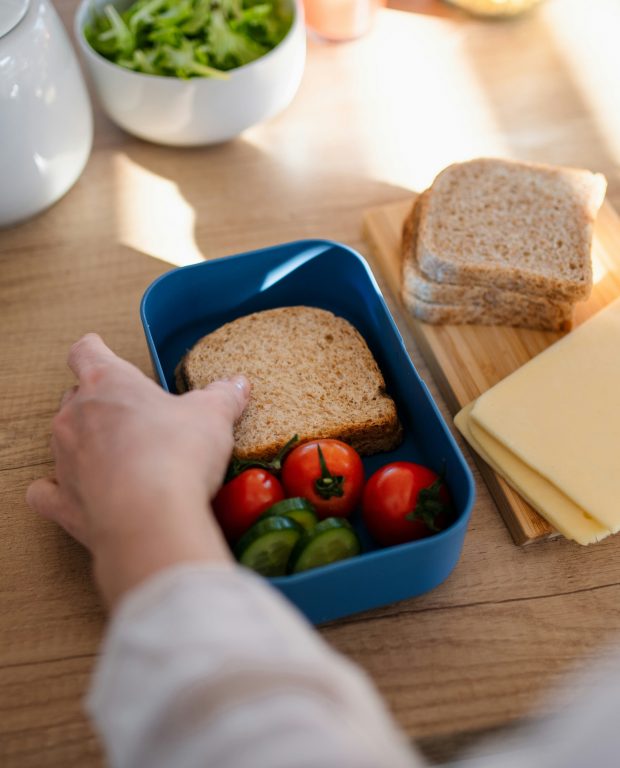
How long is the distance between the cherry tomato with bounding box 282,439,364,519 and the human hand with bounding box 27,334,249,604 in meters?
0.11

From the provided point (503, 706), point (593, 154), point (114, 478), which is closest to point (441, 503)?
point (503, 706)

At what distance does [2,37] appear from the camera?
1340 mm

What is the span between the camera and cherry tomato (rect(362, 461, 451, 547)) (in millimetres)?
1037

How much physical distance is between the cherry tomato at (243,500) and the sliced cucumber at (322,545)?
8cm

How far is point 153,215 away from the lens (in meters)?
→ 1.61

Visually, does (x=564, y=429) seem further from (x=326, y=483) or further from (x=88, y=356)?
(x=88, y=356)

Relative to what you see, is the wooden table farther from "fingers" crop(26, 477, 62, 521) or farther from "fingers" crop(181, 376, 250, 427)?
"fingers" crop(181, 376, 250, 427)

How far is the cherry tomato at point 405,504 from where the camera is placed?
1.04 metres

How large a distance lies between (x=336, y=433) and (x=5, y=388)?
55 centimetres

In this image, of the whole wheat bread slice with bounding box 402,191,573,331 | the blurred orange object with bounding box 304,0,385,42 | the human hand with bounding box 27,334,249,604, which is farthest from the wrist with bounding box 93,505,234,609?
the blurred orange object with bounding box 304,0,385,42

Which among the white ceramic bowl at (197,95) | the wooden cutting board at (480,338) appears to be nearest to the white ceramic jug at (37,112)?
the white ceramic bowl at (197,95)

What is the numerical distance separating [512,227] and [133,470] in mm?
871

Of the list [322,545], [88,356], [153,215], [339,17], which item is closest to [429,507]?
[322,545]

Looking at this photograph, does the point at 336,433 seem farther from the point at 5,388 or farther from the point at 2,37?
the point at 2,37
